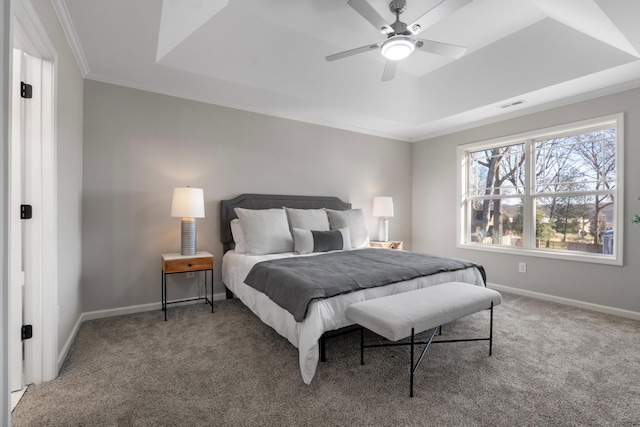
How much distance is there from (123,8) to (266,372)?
9.07ft

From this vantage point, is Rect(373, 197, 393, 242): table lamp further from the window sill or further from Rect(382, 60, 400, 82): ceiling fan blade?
Rect(382, 60, 400, 82): ceiling fan blade

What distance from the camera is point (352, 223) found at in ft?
13.6

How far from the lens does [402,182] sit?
5.48m

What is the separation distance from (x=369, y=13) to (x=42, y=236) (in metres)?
2.67

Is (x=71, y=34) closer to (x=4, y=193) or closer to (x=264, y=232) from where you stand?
(x=4, y=193)

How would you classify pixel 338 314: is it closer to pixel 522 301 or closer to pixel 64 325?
pixel 64 325

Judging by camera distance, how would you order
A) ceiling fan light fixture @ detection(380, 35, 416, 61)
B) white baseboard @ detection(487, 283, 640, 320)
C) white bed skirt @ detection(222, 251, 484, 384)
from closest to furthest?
white bed skirt @ detection(222, 251, 484, 384)
ceiling fan light fixture @ detection(380, 35, 416, 61)
white baseboard @ detection(487, 283, 640, 320)

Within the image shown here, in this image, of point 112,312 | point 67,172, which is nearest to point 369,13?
point 67,172

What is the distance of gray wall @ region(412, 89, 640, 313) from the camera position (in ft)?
10.5

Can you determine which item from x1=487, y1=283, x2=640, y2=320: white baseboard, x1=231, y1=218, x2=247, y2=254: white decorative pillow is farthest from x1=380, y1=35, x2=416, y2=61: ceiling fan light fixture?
x1=487, y1=283, x2=640, y2=320: white baseboard

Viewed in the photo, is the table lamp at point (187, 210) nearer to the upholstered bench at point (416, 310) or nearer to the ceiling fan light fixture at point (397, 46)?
the upholstered bench at point (416, 310)

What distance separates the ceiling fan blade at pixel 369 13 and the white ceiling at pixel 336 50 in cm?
54

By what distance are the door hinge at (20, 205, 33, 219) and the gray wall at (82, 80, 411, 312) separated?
1210 millimetres

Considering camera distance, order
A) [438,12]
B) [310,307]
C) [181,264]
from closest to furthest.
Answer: [310,307] → [438,12] → [181,264]
